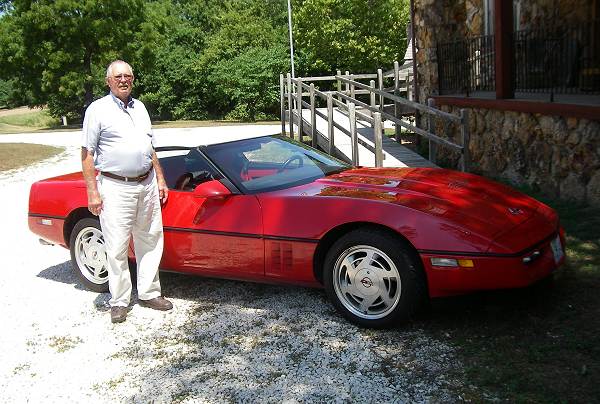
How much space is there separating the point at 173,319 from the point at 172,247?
58cm

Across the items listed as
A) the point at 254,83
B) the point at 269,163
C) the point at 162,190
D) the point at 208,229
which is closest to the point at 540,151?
→ the point at 269,163

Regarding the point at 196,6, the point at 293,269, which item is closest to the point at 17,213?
the point at 293,269

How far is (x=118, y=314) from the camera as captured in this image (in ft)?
15.9

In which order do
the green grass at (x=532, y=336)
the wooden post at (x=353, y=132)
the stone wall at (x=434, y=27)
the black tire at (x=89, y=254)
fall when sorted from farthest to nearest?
1. the stone wall at (x=434, y=27)
2. the wooden post at (x=353, y=132)
3. the black tire at (x=89, y=254)
4. the green grass at (x=532, y=336)

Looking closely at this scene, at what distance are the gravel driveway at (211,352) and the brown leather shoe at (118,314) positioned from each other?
0.21 feet

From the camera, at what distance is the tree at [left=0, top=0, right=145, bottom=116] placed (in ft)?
118

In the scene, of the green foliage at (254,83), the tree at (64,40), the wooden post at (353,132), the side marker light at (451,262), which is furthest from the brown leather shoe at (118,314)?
the tree at (64,40)

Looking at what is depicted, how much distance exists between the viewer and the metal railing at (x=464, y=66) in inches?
455

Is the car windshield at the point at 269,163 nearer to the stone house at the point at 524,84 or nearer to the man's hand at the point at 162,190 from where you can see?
the man's hand at the point at 162,190

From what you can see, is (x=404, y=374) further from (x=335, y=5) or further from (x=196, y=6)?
(x=196, y=6)

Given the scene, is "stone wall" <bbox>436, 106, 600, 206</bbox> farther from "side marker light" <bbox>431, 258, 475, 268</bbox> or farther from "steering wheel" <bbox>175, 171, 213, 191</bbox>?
"steering wheel" <bbox>175, 171, 213, 191</bbox>

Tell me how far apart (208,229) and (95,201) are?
88 cm

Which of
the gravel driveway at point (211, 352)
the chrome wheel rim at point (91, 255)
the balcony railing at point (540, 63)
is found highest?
the balcony railing at point (540, 63)

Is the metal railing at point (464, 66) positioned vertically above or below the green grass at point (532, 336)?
above
